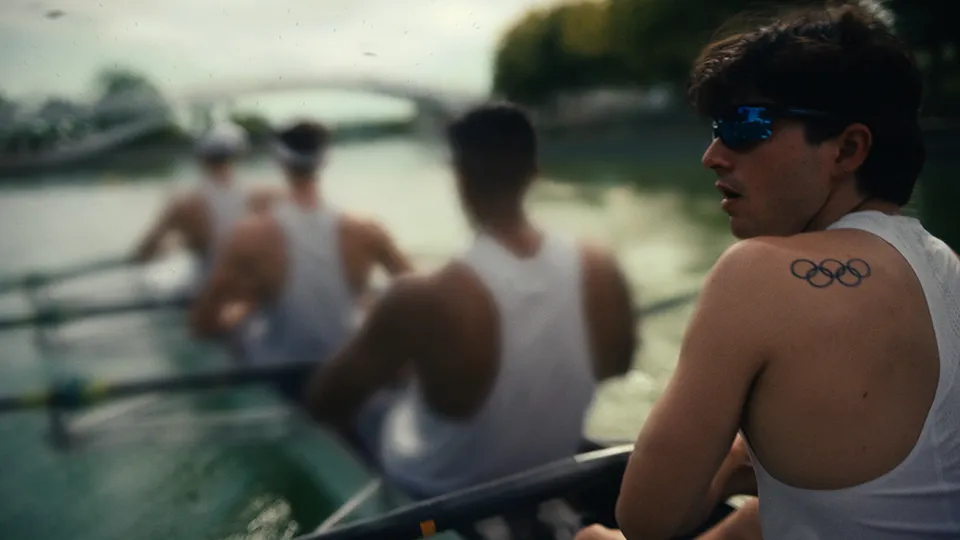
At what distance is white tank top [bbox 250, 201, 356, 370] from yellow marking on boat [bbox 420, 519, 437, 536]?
154cm

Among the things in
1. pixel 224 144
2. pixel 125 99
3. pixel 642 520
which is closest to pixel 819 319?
pixel 642 520

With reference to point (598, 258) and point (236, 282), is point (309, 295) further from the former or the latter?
point (598, 258)

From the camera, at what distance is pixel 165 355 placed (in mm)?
4902

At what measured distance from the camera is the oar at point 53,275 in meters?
4.99

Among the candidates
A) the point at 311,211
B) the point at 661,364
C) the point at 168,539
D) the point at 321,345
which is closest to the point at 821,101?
the point at 311,211

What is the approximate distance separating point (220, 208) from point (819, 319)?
311 cm

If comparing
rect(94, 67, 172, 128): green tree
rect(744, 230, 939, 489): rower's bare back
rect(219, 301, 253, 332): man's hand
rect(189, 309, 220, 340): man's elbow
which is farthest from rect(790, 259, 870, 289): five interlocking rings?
rect(189, 309, 220, 340): man's elbow

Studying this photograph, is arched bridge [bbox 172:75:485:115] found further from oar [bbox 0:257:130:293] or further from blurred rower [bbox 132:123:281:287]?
oar [bbox 0:257:130:293]

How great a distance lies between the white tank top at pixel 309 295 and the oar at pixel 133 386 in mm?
162

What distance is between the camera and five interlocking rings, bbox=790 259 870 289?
1.02 metres

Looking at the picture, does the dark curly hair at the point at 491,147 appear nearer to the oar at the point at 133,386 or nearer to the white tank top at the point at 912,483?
the white tank top at the point at 912,483

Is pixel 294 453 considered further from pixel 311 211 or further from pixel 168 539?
pixel 311 211

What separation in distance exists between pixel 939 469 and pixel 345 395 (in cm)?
170

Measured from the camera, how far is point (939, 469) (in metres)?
1.08
